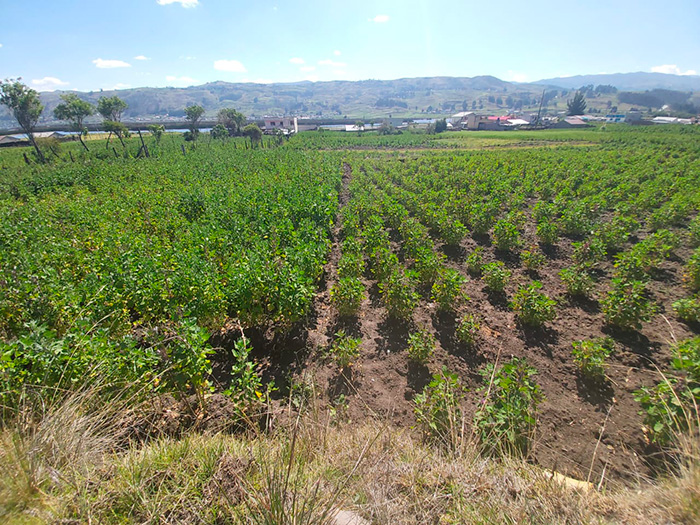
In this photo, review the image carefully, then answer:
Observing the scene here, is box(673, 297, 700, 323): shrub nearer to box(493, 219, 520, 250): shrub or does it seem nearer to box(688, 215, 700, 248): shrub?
box(493, 219, 520, 250): shrub

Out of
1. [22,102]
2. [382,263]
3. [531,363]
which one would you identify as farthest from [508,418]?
[22,102]

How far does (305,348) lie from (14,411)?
15.0 ft

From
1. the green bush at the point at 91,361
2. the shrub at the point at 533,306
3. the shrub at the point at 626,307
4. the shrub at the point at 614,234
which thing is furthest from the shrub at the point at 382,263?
the shrub at the point at 614,234

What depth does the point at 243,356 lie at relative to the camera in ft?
14.9

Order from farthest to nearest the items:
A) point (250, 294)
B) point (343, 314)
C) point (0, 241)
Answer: point (0, 241) → point (343, 314) → point (250, 294)

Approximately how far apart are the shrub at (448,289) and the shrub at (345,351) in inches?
115

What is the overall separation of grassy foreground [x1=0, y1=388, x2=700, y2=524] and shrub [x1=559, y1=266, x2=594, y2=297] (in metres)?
6.39

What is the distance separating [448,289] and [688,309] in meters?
5.74

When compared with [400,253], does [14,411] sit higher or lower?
higher

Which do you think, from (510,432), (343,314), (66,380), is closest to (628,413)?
(510,432)

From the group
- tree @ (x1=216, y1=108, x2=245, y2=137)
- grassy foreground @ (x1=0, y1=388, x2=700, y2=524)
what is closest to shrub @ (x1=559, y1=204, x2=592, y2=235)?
grassy foreground @ (x1=0, y1=388, x2=700, y2=524)

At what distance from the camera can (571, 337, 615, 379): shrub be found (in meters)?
5.52

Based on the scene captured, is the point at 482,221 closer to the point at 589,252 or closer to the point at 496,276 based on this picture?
the point at 589,252

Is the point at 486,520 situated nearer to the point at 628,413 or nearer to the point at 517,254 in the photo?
the point at 628,413
